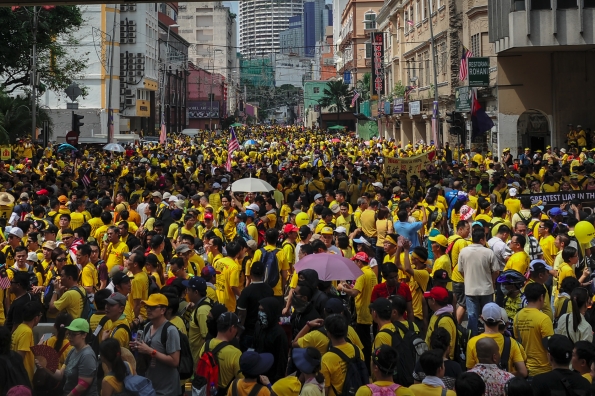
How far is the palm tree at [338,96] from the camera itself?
311ft

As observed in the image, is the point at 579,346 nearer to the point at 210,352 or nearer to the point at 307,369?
the point at 307,369

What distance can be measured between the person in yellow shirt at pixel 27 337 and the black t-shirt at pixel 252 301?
6.86ft

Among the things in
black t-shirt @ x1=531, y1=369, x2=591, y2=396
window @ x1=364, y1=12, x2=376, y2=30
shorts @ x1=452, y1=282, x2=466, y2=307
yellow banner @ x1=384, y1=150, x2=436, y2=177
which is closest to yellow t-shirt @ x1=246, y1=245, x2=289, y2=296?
shorts @ x1=452, y1=282, x2=466, y2=307

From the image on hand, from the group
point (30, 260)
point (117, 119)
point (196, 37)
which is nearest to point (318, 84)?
point (196, 37)

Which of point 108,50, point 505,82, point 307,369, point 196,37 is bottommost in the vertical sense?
point 307,369

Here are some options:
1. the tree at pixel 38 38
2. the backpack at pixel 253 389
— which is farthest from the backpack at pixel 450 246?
the tree at pixel 38 38

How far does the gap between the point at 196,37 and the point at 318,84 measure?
27.3 m

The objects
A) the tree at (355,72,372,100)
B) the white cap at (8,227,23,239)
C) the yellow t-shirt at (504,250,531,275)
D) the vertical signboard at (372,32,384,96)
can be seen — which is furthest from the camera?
the tree at (355,72,372,100)

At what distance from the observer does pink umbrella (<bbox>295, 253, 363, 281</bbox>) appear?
863cm

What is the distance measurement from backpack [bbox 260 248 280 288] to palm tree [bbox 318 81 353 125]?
279 ft

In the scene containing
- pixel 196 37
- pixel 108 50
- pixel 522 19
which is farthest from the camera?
pixel 196 37

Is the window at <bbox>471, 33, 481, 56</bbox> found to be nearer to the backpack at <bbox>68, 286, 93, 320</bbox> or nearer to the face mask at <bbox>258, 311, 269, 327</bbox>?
the backpack at <bbox>68, 286, 93, 320</bbox>

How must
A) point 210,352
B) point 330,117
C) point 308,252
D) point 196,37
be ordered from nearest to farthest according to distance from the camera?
1. point 210,352
2. point 308,252
3. point 330,117
4. point 196,37

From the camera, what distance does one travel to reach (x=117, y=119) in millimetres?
67625
